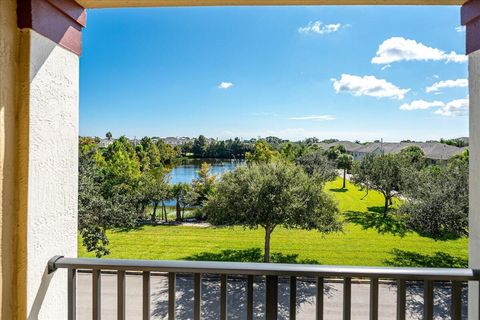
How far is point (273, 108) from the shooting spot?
74.8ft

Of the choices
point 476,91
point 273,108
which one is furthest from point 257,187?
point 273,108

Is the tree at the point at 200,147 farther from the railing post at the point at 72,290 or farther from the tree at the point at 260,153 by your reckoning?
the railing post at the point at 72,290

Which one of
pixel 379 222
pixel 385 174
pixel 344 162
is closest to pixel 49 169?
pixel 385 174

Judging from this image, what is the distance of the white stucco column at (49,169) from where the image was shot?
3.82ft

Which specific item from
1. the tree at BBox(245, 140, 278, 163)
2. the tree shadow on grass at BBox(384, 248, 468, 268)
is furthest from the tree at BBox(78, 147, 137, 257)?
the tree shadow on grass at BBox(384, 248, 468, 268)

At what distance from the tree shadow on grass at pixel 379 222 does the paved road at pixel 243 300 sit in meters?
6.43

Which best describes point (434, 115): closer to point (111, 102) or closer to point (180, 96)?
point (180, 96)

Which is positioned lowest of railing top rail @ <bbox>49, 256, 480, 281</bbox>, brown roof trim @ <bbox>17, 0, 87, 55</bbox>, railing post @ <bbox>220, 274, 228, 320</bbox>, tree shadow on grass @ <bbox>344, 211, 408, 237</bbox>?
tree shadow on grass @ <bbox>344, 211, 408, 237</bbox>

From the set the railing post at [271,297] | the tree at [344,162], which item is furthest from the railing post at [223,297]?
the tree at [344,162]

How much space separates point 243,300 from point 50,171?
6.96 metres

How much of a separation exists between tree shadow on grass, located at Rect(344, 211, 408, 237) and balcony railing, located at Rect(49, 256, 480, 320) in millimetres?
13530

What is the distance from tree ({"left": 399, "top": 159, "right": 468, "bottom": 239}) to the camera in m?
8.59

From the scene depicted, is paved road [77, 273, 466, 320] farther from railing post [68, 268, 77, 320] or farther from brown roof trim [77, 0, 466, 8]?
brown roof trim [77, 0, 466, 8]

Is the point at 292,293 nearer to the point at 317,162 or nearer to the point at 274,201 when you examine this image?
the point at 274,201
